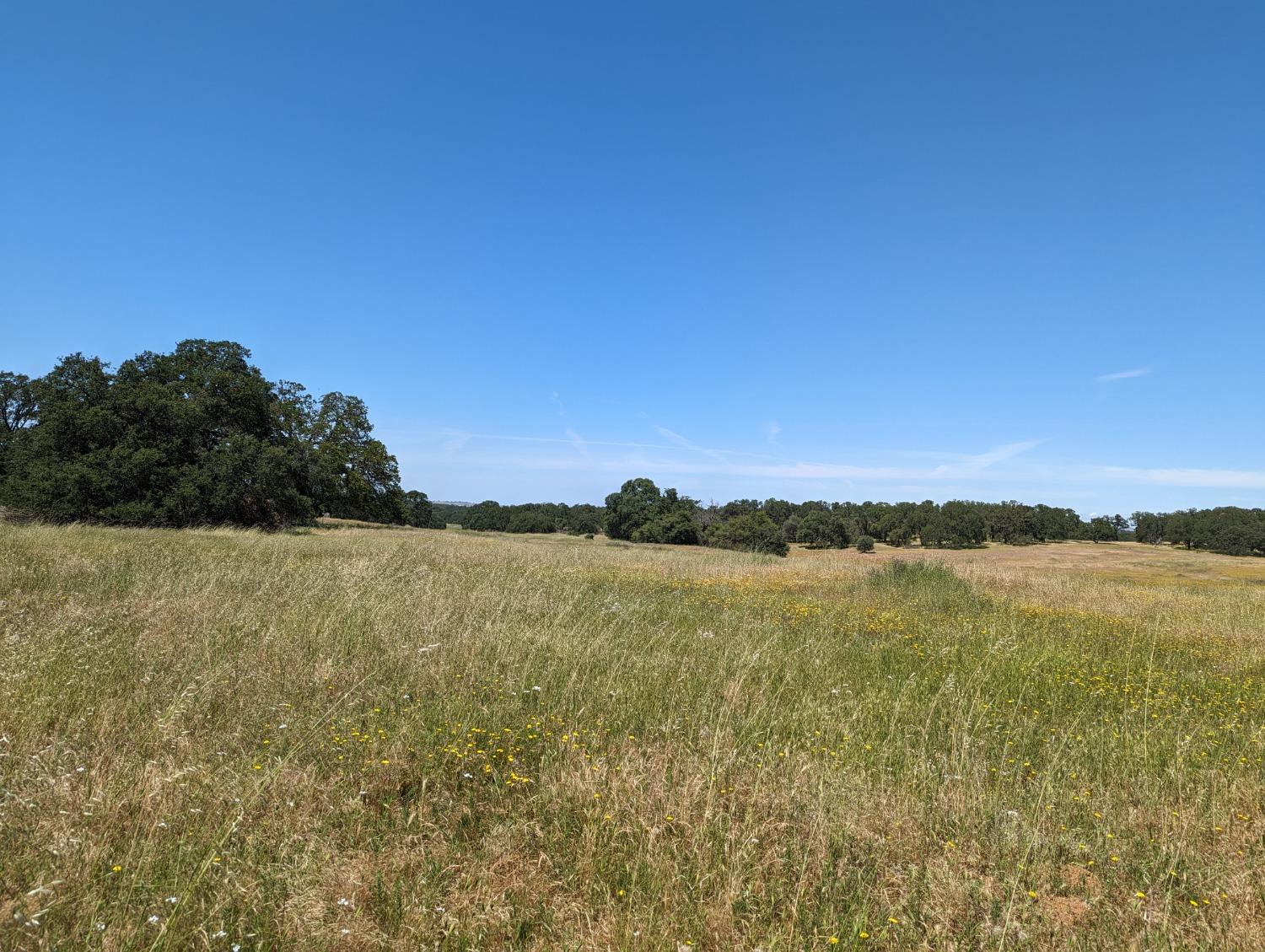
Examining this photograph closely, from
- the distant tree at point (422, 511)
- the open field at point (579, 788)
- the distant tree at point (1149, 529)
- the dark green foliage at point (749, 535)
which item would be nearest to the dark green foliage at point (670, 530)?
the dark green foliage at point (749, 535)

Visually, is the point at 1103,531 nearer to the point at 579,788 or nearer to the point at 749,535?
the point at 749,535

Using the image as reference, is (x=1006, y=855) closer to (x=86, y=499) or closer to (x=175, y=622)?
(x=175, y=622)

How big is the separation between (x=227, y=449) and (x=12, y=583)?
91.4 ft

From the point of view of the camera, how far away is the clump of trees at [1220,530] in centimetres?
6069

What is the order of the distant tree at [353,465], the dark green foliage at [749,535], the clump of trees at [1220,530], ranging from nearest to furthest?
1. the distant tree at [353,465]
2. the clump of trees at [1220,530]
3. the dark green foliage at [749,535]

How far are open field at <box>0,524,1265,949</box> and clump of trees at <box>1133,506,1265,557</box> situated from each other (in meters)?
79.3

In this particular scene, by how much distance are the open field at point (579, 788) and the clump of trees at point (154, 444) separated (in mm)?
26278

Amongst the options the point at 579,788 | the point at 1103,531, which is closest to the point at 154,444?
the point at 579,788

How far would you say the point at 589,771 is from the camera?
343 cm

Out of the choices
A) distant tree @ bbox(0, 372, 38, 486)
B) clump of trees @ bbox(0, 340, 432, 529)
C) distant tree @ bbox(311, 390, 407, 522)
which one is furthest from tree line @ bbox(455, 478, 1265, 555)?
distant tree @ bbox(0, 372, 38, 486)

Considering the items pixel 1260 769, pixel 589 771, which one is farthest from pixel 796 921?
pixel 1260 769

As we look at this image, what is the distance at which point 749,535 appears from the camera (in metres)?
72.1

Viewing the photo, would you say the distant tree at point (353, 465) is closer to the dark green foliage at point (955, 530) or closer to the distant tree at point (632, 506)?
the distant tree at point (632, 506)

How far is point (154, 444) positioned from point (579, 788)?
3604cm
